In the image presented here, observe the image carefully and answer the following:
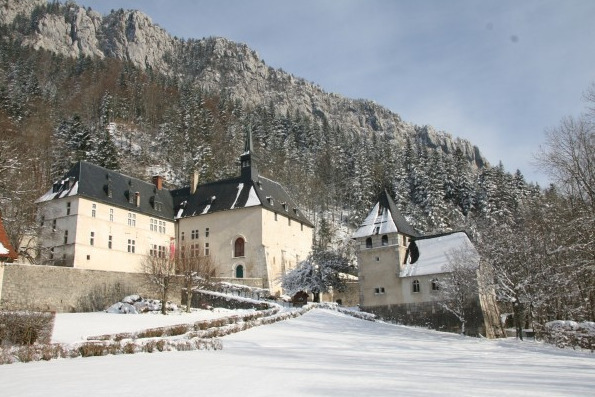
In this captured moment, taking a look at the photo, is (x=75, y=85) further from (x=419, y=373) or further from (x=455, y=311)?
(x=419, y=373)

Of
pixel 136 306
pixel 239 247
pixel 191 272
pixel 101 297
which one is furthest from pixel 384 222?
pixel 101 297

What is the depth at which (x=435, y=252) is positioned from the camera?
133 feet

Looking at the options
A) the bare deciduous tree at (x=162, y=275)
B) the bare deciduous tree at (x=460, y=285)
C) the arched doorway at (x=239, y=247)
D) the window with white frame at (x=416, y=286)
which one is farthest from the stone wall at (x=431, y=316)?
the bare deciduous tree at (x=162, y=275)

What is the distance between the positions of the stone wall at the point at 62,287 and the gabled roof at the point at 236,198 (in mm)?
17791

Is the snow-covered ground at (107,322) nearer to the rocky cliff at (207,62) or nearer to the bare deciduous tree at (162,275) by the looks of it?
the bare deciduous tree at (162,275)

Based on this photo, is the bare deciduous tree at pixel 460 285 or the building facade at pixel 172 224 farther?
the building facade at pixel 172 224

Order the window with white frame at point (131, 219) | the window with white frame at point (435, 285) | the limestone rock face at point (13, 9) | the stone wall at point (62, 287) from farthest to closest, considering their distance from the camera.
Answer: the limestone rock face at point (13, 9) → the window with white frame at point (131, 219) → the window with white frame at point (435, 285) → the stone wall at point (62, 287)

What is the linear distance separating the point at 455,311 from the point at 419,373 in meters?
27.7

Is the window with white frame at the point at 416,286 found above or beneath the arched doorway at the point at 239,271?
beneath

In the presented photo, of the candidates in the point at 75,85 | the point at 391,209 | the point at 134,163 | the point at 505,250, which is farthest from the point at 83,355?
the point at 75,85

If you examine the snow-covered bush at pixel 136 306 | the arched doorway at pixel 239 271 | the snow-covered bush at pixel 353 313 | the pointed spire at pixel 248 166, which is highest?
the pointed spire at pixel 248 166

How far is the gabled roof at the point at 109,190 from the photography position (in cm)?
4531

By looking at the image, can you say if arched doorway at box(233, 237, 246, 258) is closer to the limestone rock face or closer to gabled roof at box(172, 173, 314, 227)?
gabled roof at box(172, 173, 314, 227)

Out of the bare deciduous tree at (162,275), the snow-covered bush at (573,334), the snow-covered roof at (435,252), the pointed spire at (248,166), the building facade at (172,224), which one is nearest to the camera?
the snow-covered bush at (573,334)
